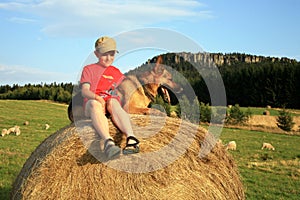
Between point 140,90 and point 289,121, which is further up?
point 140,90

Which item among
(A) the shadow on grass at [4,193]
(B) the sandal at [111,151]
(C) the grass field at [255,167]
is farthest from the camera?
(C) the grass field at [255,167]

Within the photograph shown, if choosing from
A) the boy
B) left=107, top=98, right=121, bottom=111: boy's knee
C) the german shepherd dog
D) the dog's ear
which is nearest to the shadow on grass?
the german shepherd dog

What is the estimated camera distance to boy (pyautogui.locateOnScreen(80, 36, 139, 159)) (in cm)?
459

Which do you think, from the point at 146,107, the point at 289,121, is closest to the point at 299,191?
the point at 146,107

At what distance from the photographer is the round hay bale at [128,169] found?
470 cm

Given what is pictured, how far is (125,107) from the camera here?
5445mm

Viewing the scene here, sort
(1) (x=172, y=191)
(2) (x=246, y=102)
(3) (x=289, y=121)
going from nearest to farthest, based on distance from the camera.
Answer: (1) (x=172, y=191) < (3) (x=289, y=121) < (2) (x=246, y=102)

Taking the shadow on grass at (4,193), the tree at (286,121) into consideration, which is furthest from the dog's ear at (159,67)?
the tree at (286,121)

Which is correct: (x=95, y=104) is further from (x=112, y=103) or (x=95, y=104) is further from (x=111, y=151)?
(x=111, y=151)

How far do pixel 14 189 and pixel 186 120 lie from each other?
2.49 metres

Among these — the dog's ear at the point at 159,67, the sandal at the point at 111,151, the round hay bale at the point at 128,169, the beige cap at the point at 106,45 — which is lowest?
the round hay bale at the point at 128,169

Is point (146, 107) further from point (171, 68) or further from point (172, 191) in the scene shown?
point (172, 191)

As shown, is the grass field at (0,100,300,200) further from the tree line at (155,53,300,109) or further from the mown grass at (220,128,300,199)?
the tree line at (155,53,300,109)

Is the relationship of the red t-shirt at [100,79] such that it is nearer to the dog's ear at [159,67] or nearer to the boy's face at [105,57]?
the boy's face at [105,57]
